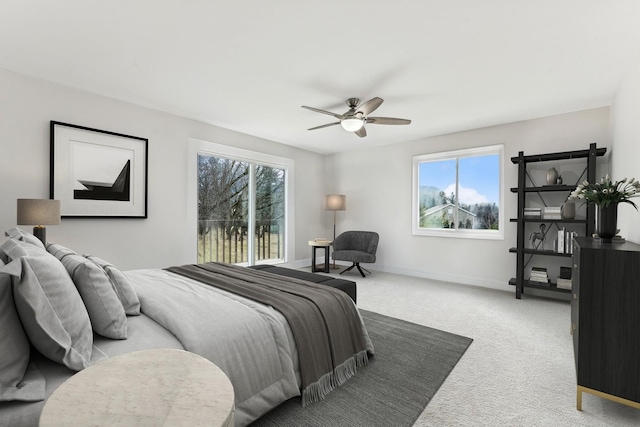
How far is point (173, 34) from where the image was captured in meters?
2.33

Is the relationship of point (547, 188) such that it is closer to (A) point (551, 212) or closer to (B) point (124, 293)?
(A) point (551, 212)

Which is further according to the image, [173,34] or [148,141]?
[148,141]

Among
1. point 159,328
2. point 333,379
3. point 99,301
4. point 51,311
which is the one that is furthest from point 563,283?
Result: point 51,311

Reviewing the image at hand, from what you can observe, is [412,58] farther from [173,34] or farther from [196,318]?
[196,318]

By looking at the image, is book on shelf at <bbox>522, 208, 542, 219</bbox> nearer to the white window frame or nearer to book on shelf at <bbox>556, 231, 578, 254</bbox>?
book on shelf at <bbox>556, 231, 578, 254</bbox>

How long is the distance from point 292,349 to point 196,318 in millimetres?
575

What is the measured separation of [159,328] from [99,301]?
31 cm

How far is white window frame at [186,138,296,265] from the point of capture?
14.3ft

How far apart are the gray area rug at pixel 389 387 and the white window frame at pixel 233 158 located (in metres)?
3.01

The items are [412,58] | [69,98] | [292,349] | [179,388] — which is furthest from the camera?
[69,98]

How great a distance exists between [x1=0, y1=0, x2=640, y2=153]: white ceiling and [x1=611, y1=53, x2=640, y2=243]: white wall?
19 cm

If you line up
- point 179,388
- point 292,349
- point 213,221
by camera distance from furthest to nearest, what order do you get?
point 213,221 → point 292,349 → point 179,388

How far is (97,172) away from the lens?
3494 millimetres

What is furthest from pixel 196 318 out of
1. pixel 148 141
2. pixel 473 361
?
pixel 148 141
